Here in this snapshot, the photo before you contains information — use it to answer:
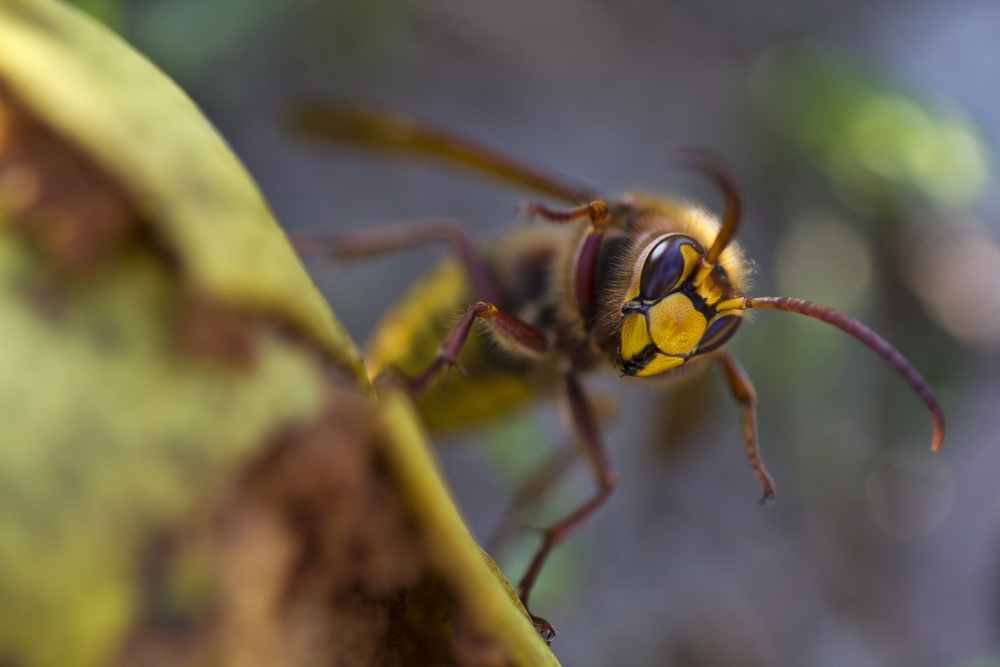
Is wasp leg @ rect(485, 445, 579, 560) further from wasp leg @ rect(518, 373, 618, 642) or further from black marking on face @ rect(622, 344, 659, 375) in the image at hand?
black marking on face @ rect(622, 344, 659, 375)

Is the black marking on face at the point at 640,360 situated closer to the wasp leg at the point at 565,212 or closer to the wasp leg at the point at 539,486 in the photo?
the wasp leg at the point at 565,212

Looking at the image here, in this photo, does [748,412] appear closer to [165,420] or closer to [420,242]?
[420,242]

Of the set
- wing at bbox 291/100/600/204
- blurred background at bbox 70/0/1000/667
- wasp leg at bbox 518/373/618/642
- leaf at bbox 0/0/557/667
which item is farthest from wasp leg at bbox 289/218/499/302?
leaf at bbox 0/0/557/667

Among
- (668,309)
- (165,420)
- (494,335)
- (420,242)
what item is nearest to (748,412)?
(668,309)

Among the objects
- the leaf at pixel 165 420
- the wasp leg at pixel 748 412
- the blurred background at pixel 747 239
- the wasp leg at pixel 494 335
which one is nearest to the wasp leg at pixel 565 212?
the wasp leg at pixel 494 335

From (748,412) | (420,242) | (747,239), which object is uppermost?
(748,412)

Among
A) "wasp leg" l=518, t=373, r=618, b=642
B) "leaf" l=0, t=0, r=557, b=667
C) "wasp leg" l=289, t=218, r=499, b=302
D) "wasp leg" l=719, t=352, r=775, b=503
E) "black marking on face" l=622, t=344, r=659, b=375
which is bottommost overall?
"wasp leg" l=518, t=373, r=618, b=642
